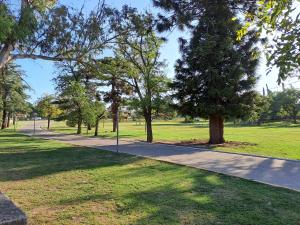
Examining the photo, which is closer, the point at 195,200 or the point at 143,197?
the point at 195,200

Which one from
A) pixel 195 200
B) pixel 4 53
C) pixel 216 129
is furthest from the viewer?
pixel 216 129

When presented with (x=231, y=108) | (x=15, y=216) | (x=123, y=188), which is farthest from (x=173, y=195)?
(x=231, y=108)

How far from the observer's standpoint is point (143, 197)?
256 inches

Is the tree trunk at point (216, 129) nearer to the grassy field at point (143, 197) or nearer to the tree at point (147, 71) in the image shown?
the tree at point (147, 71)

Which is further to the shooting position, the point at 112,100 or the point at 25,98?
the point at 25,98

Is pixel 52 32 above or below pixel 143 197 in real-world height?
above

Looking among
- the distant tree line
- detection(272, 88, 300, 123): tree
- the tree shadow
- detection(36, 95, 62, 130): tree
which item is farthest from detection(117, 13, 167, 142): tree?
detection(272, 88, 300, 123): tree

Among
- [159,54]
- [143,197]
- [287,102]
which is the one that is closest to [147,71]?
[159,54]

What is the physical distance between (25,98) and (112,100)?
22.2 m

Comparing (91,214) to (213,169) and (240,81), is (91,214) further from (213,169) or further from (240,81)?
(240,81)

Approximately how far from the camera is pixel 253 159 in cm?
1249

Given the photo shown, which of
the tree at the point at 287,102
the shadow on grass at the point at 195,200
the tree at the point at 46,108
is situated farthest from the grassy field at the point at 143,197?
the tree at the point at 287,102

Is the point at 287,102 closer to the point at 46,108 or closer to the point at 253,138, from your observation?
the point at 253,138

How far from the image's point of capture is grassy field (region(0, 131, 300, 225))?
5238 mm
